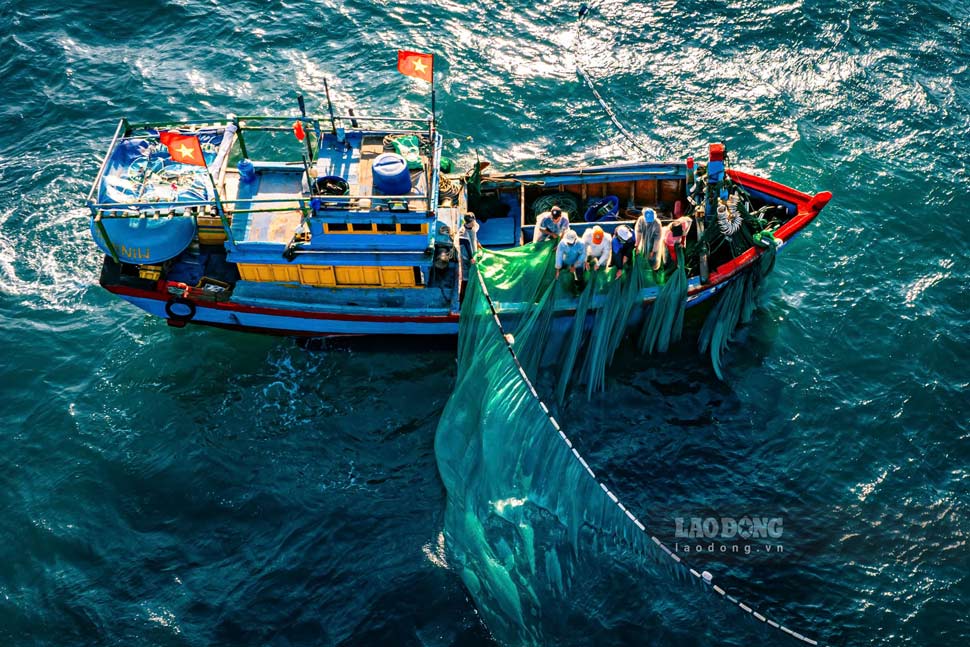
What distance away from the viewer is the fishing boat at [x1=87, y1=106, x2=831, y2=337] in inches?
1190

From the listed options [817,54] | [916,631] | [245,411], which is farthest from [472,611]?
[817,54]

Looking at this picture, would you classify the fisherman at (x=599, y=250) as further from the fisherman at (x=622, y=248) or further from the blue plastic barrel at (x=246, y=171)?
the blue plastic barrel at (x=246, y=171)

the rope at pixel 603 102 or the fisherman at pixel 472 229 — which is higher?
the rope at pixel 603 102

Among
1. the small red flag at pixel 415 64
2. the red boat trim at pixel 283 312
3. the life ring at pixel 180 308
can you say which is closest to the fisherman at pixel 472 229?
the red boat trim at pixel 283 312

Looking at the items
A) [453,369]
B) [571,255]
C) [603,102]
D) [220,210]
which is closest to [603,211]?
[571,255]

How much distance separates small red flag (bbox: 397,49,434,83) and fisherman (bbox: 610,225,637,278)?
8.77 metres

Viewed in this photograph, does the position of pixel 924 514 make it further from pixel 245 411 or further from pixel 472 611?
pixel 245 411

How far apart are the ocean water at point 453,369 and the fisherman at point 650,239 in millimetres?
4048

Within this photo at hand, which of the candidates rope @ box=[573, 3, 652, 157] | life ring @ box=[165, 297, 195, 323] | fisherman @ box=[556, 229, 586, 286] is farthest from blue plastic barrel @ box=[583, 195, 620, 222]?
life ring @ box=[165, 297, 195, 323]

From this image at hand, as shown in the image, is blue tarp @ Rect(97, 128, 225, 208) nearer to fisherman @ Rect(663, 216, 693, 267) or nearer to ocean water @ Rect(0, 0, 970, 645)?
ocean water @ Rect(0, 0, 970, 645)

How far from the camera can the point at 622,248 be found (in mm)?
30438

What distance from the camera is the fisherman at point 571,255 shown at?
2941 centimetres

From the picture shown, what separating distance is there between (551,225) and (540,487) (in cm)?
1071

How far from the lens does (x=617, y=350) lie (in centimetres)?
3244
